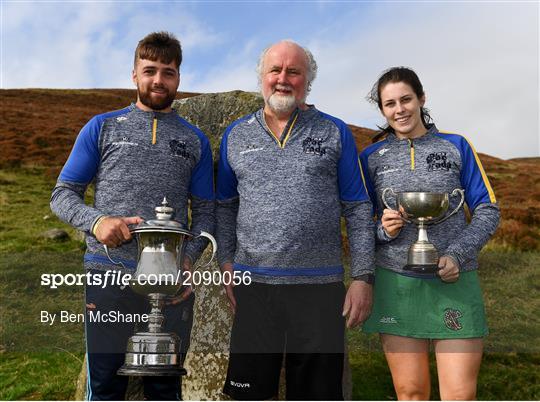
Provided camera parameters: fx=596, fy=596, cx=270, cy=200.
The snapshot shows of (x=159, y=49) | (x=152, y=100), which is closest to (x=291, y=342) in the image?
(x=152, y=100)

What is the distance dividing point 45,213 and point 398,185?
14.9m

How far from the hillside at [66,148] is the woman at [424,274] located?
8566 mm

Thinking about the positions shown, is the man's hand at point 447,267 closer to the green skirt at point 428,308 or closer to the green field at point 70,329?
the green skirt at point 428,308

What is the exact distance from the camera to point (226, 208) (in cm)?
374

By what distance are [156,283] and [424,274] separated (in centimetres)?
156

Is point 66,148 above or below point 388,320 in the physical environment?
above

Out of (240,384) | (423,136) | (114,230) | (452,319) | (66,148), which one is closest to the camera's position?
(114,230)

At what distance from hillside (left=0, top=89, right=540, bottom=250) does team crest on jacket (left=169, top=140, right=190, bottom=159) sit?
8.17 m

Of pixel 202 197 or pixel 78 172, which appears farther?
pixel 202 197

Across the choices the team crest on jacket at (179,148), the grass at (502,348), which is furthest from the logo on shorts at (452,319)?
the grass at (502,348)

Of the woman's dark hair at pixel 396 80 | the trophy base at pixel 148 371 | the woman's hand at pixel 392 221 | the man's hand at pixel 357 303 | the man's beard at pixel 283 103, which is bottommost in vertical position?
Answer: the trophy base at pixel 148 371

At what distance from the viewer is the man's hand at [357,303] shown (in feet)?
11.1

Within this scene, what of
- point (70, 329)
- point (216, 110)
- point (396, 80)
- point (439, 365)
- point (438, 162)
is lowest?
point (439, 365)

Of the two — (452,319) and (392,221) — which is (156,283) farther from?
(452,319)
